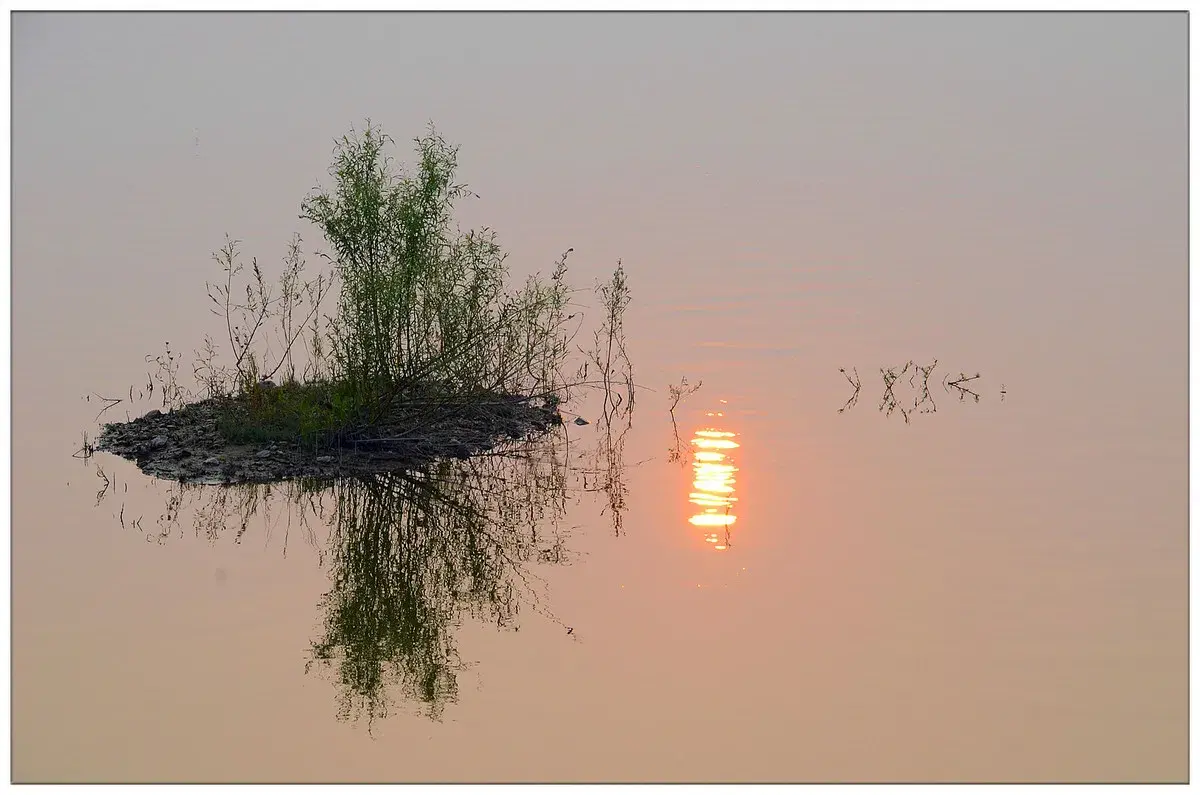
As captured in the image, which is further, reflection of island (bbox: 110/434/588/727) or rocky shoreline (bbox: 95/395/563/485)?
rocky shoreline (bbox: 95/395/563/485)

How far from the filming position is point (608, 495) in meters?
14.5

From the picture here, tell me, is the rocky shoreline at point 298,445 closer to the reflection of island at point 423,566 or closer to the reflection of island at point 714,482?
the reflection of island at point 423,566

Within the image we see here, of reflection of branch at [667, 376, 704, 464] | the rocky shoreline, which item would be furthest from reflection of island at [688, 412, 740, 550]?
the rocky shoreline

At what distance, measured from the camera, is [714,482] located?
48.2ft

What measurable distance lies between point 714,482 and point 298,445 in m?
3.80

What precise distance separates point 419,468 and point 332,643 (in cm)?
505

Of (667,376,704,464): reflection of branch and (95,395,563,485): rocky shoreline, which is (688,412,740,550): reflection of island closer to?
(667,376,704,464): reflection of branch

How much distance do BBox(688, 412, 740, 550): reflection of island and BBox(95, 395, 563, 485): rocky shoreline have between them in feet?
6.44

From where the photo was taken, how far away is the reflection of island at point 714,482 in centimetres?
1302

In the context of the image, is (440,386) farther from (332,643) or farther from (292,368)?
(332,643)

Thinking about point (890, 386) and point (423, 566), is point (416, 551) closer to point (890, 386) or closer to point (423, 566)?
point (423, 566)

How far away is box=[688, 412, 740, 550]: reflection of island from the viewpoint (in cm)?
1302

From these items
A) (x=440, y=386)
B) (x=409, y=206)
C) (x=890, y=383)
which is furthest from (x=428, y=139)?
(x=890, y=383)

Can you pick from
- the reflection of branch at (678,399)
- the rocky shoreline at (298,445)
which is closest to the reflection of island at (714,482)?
the reflection of branch at (678,399)
